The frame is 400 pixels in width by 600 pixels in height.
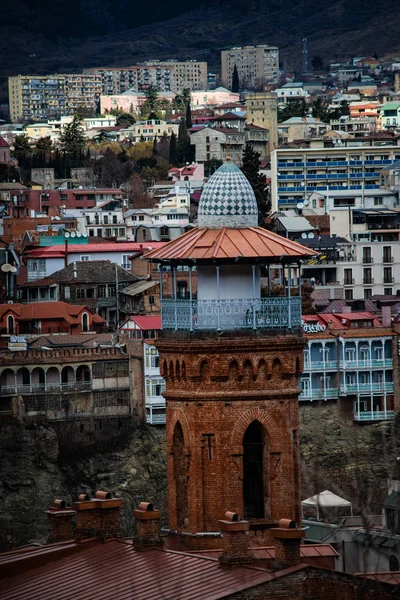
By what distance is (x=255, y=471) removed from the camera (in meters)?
30.6

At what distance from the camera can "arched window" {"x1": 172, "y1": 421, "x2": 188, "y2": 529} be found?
3062 cm

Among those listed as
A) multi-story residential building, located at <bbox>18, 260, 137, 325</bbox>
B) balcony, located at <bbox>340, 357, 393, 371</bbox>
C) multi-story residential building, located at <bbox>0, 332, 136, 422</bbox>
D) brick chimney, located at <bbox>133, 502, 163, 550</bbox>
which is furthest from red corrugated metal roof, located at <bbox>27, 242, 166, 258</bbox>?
brick chimney, located at <bbox>133, 502, 163, 550</bbox>

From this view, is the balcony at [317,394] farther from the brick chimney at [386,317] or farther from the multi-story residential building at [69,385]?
the multi-story residential building at [69,385]

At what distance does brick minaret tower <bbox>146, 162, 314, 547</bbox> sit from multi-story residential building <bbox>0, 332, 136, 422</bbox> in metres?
87.2

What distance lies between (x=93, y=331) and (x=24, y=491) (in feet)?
51.7

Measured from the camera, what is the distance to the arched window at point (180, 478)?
30625 millimetres

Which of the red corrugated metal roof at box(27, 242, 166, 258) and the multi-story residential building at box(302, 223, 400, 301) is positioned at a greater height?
the red corrugated metal roof at box(27, 242, 166, 258)

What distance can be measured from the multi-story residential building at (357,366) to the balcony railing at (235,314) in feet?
290

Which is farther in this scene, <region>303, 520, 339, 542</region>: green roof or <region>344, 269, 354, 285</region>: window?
<region>344, 269, 354, 285</region>: window

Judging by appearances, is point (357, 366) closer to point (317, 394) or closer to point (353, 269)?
point (317, 394)

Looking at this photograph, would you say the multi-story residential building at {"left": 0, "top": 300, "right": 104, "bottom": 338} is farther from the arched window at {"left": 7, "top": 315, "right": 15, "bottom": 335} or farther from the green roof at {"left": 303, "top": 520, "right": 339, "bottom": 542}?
the green roof at {"left": 303, "top": 520, "right": 339, "bottom": 542}

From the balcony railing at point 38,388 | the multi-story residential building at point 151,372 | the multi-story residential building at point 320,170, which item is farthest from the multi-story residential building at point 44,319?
the multi-story residential building at point 320,170

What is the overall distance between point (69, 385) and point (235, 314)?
88.8 m

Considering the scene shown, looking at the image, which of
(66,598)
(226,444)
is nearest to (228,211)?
(226,444)
